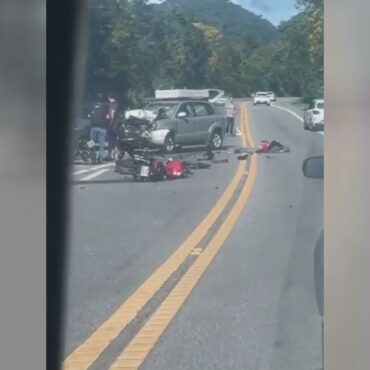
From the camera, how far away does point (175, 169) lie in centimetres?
221

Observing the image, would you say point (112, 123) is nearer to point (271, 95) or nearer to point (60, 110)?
point (60, 110)

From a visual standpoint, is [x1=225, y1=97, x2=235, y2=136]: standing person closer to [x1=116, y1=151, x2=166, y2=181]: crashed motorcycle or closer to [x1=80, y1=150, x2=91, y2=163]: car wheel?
[x1=116, y1=151, x2=166, y2=181]: crashed motorcycle

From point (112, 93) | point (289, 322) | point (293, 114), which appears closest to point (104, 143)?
point (112, 93)

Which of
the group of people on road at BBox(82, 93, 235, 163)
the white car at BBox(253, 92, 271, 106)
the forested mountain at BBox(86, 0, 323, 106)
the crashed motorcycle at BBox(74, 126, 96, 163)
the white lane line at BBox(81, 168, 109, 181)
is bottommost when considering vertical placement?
the white lane line at BBox(81, 168, 109, 181)

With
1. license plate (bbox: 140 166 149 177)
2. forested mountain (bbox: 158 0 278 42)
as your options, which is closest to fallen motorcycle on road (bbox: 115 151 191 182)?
license plate (bbox: 140 166 149 177)

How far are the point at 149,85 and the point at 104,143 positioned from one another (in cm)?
18

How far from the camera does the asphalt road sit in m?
2.12

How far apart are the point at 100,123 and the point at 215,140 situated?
0.29 meters

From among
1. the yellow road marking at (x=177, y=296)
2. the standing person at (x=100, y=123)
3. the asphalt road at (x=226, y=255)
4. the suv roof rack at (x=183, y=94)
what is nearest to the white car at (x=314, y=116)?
the asphalt road at (x=226, y=255)

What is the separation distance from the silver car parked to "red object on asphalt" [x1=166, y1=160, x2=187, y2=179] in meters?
0.03

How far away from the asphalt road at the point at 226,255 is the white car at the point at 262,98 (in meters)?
0.02

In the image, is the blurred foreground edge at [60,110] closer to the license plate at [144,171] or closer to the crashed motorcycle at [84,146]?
the crashed motorcycle at [84,146]

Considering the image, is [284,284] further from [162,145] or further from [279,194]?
[162,145]
